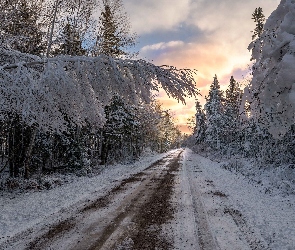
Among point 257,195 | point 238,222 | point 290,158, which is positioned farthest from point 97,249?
point 290,158

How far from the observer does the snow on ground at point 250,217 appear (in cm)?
533

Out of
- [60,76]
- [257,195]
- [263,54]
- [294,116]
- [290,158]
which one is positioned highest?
[263,54]

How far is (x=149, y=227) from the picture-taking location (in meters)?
6.00

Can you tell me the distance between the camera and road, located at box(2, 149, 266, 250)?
16.6ft

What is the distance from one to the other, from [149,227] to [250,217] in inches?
104

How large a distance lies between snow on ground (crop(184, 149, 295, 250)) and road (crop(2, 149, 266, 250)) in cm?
2

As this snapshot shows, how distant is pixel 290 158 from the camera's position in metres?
13.6

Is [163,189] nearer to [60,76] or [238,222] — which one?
[238,222]

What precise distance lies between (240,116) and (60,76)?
4.80 metres

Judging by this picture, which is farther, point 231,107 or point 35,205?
point 231,107

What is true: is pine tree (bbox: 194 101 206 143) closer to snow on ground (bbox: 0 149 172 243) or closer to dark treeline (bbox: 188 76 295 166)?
dark treeline (bbox: 188 76 295 166)

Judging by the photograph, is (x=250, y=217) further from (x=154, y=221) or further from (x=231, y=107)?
(x=231, y=107)

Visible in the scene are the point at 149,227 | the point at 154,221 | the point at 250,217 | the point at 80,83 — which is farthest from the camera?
the point at 80,83

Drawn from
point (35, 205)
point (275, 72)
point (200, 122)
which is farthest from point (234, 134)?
point (35, 205)
